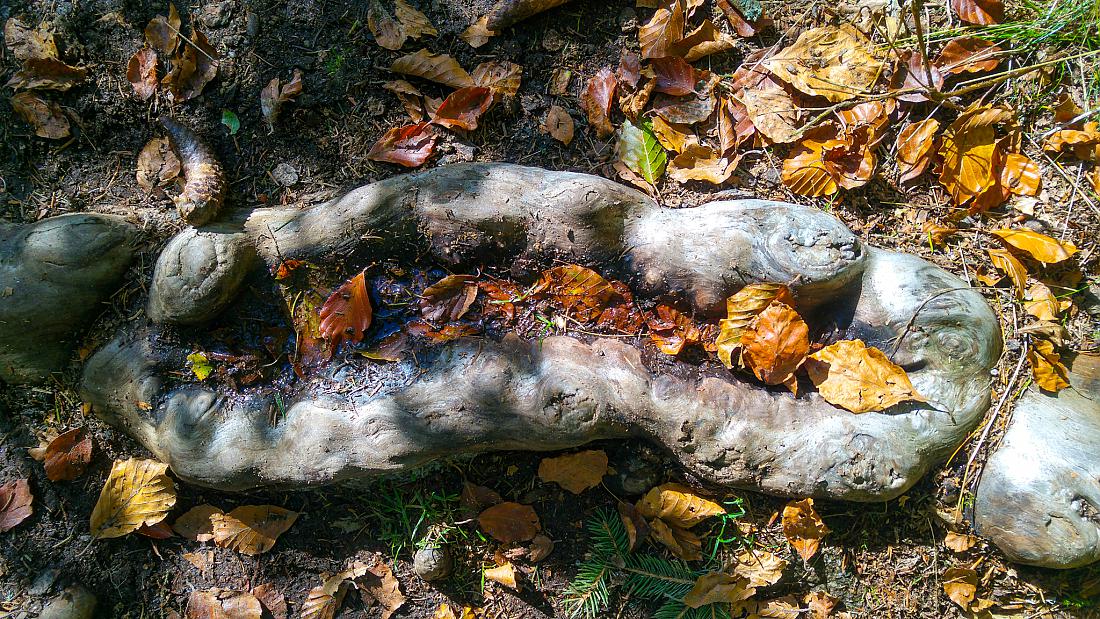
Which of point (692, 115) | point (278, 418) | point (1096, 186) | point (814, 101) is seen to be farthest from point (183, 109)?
point (1096, 186)

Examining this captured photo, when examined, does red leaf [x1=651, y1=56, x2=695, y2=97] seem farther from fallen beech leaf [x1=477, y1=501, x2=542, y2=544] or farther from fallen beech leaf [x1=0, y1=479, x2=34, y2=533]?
fallen beech leaf [x1=0, y1=479, x2=34, y2=533]

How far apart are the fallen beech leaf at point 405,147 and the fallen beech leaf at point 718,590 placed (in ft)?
7.13

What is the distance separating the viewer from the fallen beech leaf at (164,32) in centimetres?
294

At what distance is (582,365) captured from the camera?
238 centimetres

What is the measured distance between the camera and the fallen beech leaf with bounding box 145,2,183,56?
294cm

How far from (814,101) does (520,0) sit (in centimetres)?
137

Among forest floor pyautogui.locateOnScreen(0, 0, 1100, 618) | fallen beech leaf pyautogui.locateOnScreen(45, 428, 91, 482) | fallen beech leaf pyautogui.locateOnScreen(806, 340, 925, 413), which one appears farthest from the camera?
fallen beech leaf pyautogui.locateOnScreen(45, 428, 91, 482)

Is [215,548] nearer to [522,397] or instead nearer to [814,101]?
[522,397]

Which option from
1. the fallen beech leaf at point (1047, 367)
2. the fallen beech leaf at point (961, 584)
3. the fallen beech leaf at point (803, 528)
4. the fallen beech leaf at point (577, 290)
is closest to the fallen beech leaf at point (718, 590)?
the fallen beech leaf at point (803, 528)

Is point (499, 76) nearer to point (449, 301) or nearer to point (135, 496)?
point (449, 301)

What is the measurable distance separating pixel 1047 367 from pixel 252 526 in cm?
340

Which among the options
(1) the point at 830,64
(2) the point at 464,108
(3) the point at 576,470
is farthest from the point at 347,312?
(1) the point at 830,64

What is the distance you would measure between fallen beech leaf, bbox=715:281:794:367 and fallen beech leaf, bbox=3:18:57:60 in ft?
10.6

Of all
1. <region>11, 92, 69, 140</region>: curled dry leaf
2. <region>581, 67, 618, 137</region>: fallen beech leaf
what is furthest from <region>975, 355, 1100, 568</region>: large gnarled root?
<region>11, 92, 69, 140</region>: curled dry leaf
